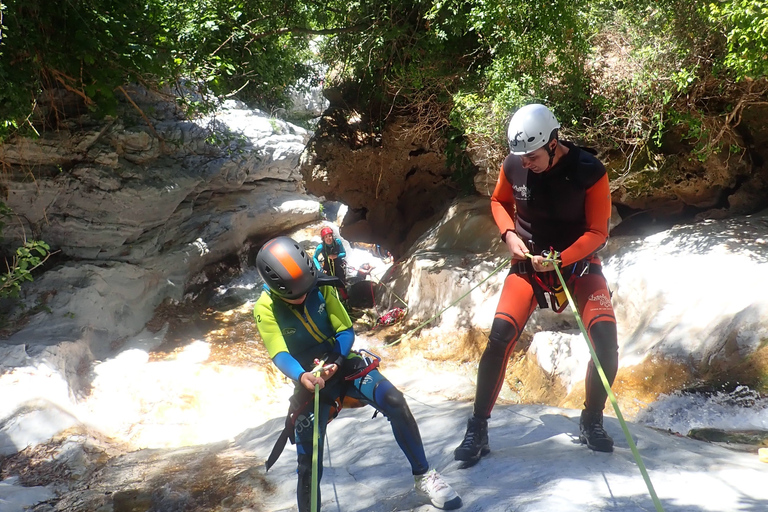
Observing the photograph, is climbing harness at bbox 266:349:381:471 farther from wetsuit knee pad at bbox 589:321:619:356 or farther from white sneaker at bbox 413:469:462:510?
wetsuit knee pad at bbox 589:321:619:356

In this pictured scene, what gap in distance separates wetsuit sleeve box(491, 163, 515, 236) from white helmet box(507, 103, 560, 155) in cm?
35

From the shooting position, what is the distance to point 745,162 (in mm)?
5988

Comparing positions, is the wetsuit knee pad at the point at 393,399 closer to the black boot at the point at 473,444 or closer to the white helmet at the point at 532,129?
the black boot at the point at 473,444

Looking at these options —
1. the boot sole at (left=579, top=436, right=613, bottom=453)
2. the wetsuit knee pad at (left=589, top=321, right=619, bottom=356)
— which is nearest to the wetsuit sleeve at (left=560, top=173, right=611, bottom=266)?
the wetsuit knee pad at (left=589, top=321, right=619, bottom=356)

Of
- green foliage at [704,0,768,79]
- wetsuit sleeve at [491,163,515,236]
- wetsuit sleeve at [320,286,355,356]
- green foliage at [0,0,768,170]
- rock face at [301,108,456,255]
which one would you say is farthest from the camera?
rock face at [301,108,456,255]

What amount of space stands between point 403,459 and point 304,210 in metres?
10.9

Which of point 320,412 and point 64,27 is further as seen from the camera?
point 64,27

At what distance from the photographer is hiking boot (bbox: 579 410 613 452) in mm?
2686

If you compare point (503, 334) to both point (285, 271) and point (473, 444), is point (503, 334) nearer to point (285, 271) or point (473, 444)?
point (473, 444)

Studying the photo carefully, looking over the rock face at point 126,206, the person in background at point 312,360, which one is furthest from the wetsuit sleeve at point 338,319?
the rock face at point 126,206

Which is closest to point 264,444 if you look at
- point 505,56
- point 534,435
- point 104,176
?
point 534,435

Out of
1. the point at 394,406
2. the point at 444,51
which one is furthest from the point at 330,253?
the point at 394,406

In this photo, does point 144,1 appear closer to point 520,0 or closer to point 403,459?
point 520,0

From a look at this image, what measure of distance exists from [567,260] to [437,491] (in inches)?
50.8
